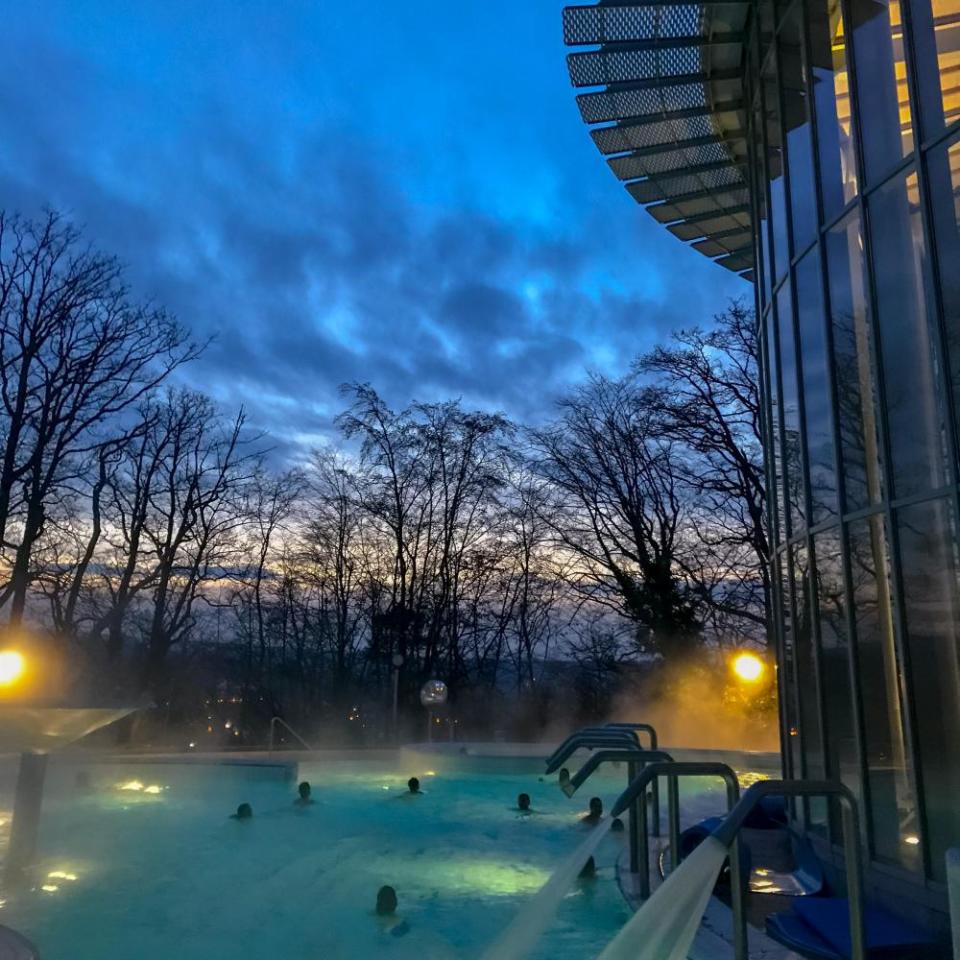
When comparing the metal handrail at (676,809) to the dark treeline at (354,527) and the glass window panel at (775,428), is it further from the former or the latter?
the dark treeline at (354,527)

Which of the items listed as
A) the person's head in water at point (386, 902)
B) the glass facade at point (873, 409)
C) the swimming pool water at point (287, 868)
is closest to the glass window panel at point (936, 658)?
the glass facade at point (873, 409)

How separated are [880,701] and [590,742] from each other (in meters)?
2.16

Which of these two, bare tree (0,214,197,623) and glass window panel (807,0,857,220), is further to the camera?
bare tree (0,214,197,623)

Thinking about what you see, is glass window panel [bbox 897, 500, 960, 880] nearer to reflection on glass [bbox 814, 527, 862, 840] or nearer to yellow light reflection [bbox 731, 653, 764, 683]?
reflection on glass [bbox 814, 527, 862, 840]

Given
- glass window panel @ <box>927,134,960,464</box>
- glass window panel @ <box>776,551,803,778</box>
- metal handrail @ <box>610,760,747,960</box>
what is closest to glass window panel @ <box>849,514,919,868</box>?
metal handrail @ <box>610,760,747,960</box>

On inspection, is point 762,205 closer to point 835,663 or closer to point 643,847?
point 835,663

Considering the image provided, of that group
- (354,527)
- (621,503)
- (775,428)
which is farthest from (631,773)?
(354,527)

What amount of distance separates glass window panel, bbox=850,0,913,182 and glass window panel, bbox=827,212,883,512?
16.5 inches

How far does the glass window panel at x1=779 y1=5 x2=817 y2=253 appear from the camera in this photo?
5.59m

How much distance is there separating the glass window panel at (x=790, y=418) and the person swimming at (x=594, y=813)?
5276 millimetres

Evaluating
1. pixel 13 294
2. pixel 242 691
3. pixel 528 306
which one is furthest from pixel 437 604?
pixel 13 294

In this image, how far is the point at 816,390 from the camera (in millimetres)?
5402

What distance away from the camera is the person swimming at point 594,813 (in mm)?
9602

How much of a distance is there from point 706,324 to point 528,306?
6752mm
